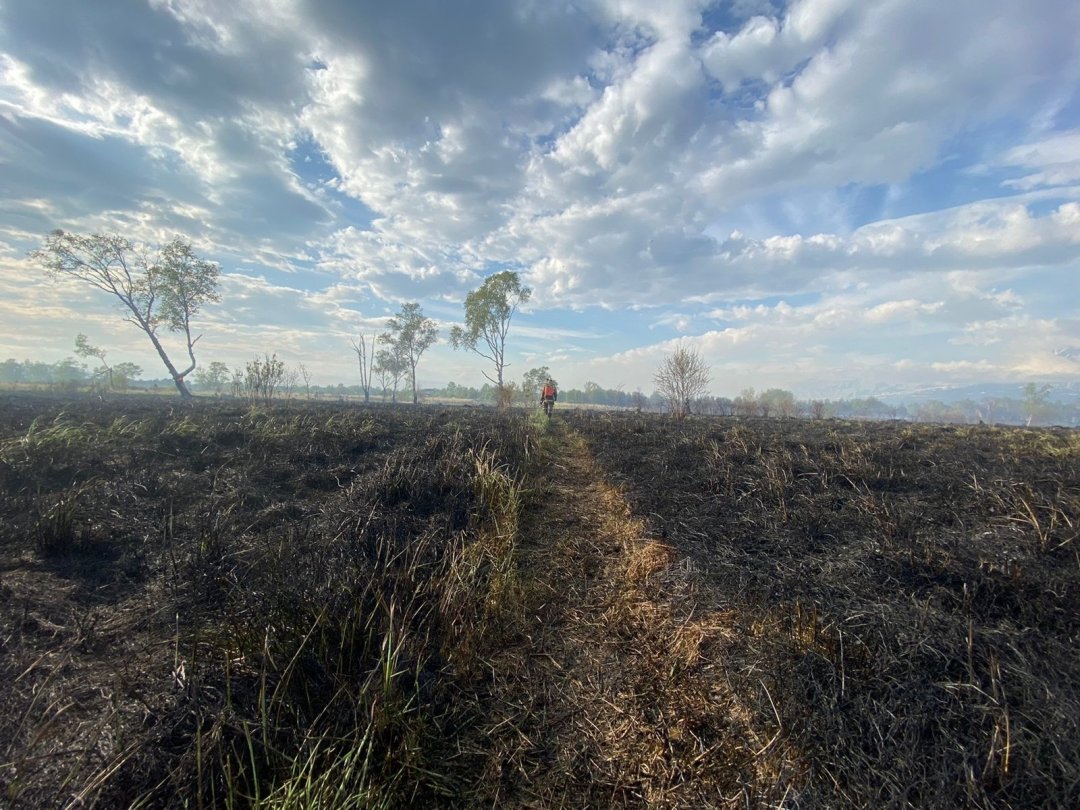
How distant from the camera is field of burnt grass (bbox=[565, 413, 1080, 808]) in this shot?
173cm

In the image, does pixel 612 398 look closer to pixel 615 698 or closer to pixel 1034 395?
pixel 1034 395

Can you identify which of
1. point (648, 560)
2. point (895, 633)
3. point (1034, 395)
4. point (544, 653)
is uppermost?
point (1034, 395)

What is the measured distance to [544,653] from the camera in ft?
9.67

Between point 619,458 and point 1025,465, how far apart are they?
6.80 metres

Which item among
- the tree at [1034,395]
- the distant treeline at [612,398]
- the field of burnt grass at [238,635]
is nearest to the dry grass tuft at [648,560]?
the field of burnt grass at [238,635]

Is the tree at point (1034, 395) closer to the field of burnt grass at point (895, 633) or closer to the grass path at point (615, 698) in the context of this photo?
the field of burnt grass at point (895, 633)

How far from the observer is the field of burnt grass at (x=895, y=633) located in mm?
1728

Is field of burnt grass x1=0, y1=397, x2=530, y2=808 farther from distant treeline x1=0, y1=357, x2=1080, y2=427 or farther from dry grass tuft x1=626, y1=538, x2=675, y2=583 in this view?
distant treeline x1=0, y1=357, x2=1080, y2=427

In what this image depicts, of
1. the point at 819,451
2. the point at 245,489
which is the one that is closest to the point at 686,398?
the point at 819,451

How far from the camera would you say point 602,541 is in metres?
4.87

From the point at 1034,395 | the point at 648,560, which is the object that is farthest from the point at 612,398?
the point at 648,560

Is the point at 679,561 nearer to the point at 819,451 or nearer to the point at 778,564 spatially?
the point at 778,564

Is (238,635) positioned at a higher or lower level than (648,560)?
higher

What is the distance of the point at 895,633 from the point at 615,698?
5.42 feet
